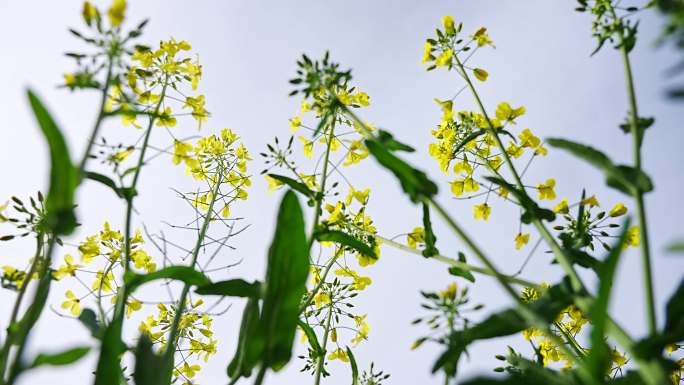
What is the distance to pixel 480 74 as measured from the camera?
2.48 m

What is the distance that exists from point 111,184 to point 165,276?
0.38 m

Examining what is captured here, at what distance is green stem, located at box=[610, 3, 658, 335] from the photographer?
116cm

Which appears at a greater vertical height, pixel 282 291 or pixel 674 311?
pixel 282 291

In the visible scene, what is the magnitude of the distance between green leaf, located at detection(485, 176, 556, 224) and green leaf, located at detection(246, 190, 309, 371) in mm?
646

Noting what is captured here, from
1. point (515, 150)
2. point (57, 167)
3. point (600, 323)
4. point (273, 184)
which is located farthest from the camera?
point (273, 184)

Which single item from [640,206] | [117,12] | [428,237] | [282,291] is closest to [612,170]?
[640,206]

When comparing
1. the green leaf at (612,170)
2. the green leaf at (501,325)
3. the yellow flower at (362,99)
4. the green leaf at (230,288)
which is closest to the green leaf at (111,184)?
the green leaf at (230,288)

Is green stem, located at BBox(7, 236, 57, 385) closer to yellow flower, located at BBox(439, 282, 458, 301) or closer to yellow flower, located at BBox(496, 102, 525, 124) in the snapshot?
yellow flower, located at BBox(439, 282, 458, 301)

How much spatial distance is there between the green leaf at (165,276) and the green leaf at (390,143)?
719 mm

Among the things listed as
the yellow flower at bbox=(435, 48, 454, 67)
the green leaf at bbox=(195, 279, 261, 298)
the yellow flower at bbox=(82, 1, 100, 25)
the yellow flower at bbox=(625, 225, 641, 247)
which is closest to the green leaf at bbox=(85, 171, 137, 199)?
the green leaf at bbox=(195, 279, 261, 298)

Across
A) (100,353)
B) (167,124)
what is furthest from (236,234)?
(100,353)

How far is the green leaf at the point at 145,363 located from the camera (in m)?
1.20

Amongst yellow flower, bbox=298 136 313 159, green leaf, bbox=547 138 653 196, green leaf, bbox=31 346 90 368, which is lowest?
green leaf, bbox=31 346 90 368

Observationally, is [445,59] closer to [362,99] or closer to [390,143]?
[362,99]
